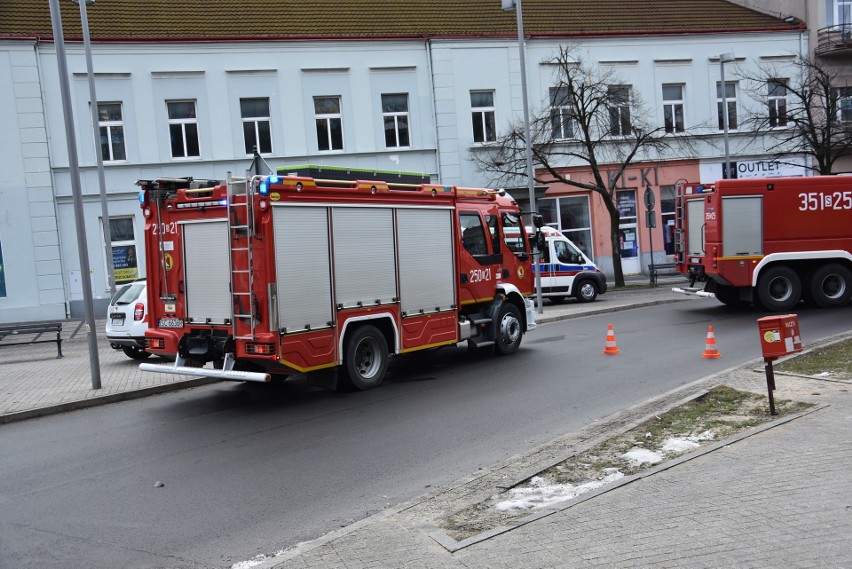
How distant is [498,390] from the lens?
10.5 metres

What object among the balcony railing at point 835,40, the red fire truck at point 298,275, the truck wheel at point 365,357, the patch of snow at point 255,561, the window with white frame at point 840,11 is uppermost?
the window with white frame at point 840,11

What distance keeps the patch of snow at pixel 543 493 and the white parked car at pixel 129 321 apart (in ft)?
33.6

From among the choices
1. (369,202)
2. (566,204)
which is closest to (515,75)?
(566,204)

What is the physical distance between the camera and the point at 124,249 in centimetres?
2525

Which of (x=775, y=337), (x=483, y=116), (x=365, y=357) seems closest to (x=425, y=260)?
(x=365, y=357)

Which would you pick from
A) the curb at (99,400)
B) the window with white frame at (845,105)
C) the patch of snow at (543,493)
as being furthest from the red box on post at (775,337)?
the window with white frame at (845,105)

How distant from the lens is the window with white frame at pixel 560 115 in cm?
2775

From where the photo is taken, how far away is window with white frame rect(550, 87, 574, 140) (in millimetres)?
27750

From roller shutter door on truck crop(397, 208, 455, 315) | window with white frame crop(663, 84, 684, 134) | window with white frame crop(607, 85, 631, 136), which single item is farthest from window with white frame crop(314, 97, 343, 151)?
roller shutter door on truck crop(397, 208, 455, 315)

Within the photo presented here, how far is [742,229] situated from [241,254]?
12.6m

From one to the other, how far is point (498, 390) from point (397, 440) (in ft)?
9.16

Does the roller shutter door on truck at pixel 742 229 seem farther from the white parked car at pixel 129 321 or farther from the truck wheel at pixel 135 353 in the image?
the truck wheel at pixel 135 353

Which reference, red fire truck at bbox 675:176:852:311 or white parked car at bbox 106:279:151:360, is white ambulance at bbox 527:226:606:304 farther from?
white parked car at bbox 106:279:151:360

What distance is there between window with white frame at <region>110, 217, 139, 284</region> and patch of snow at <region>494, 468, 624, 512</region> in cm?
2171
